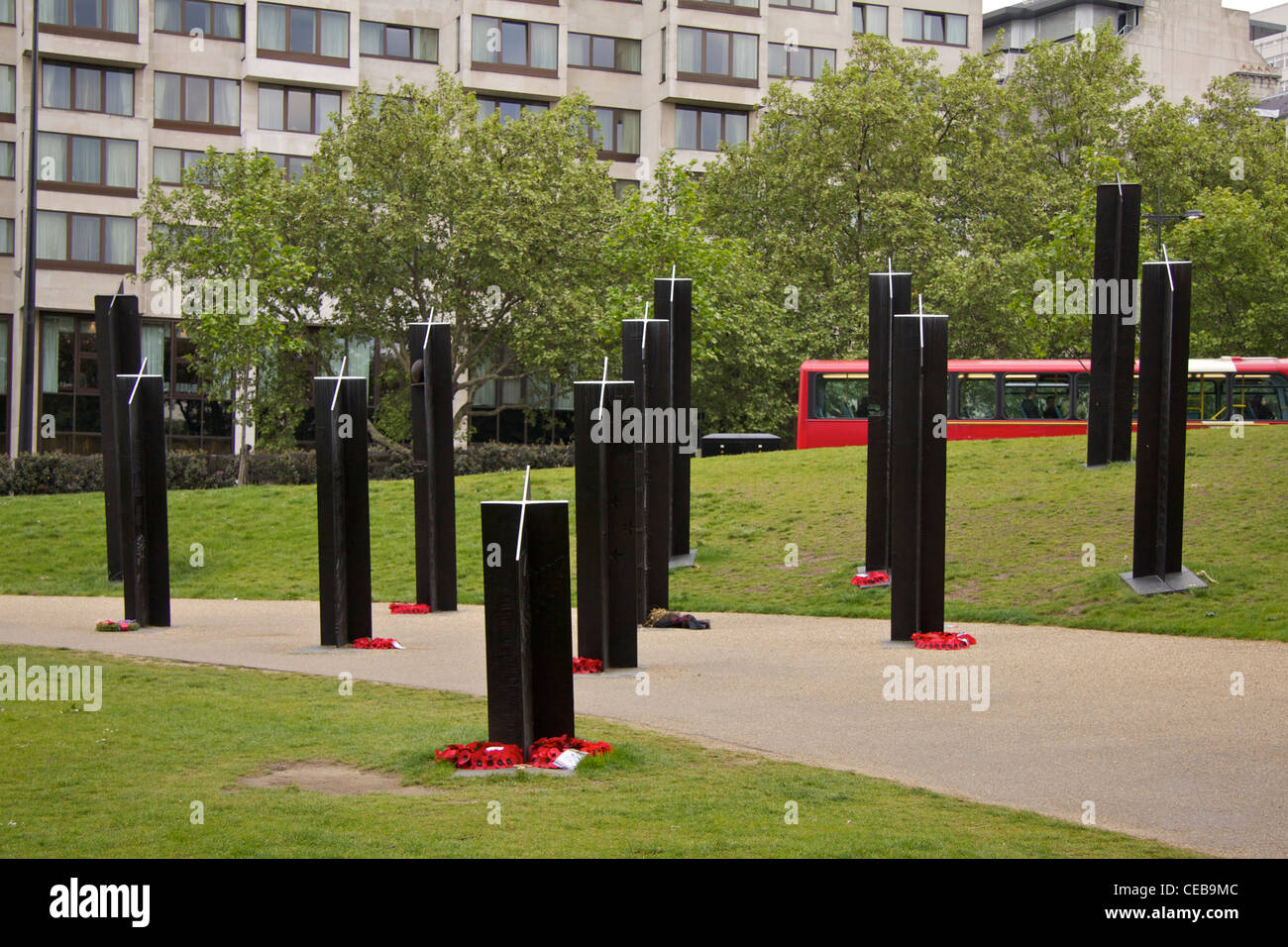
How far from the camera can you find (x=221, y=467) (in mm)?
41188

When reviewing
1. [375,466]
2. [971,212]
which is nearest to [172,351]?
[375,466]

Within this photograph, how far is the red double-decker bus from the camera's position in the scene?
39750 mm

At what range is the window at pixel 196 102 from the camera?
5609 centimetres

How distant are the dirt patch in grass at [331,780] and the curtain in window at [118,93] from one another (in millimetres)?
51372

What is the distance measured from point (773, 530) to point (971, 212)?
29.7 metres

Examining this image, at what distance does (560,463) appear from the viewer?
147ft

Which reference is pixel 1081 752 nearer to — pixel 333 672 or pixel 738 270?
pixel 333 672

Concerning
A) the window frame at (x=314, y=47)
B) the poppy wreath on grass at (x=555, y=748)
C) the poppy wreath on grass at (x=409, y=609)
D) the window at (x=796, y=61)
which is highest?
the window at (x=796, y=61)

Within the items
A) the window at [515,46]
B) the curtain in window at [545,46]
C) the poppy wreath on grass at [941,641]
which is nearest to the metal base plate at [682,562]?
the poppy wreath on grass at [941,641]

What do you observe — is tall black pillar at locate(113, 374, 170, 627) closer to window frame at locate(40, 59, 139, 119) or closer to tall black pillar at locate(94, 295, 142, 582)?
tall black pillar at locate(94, 295, 142, 582)

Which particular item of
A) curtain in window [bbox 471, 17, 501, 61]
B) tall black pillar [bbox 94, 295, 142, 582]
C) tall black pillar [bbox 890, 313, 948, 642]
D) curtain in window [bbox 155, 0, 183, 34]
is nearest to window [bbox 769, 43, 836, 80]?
curtain in window [bbox 471, 17, 501, 61]

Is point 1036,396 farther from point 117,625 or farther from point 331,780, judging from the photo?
point 331,780

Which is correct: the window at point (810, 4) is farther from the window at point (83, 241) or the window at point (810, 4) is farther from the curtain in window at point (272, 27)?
the window at point (83, 241)
